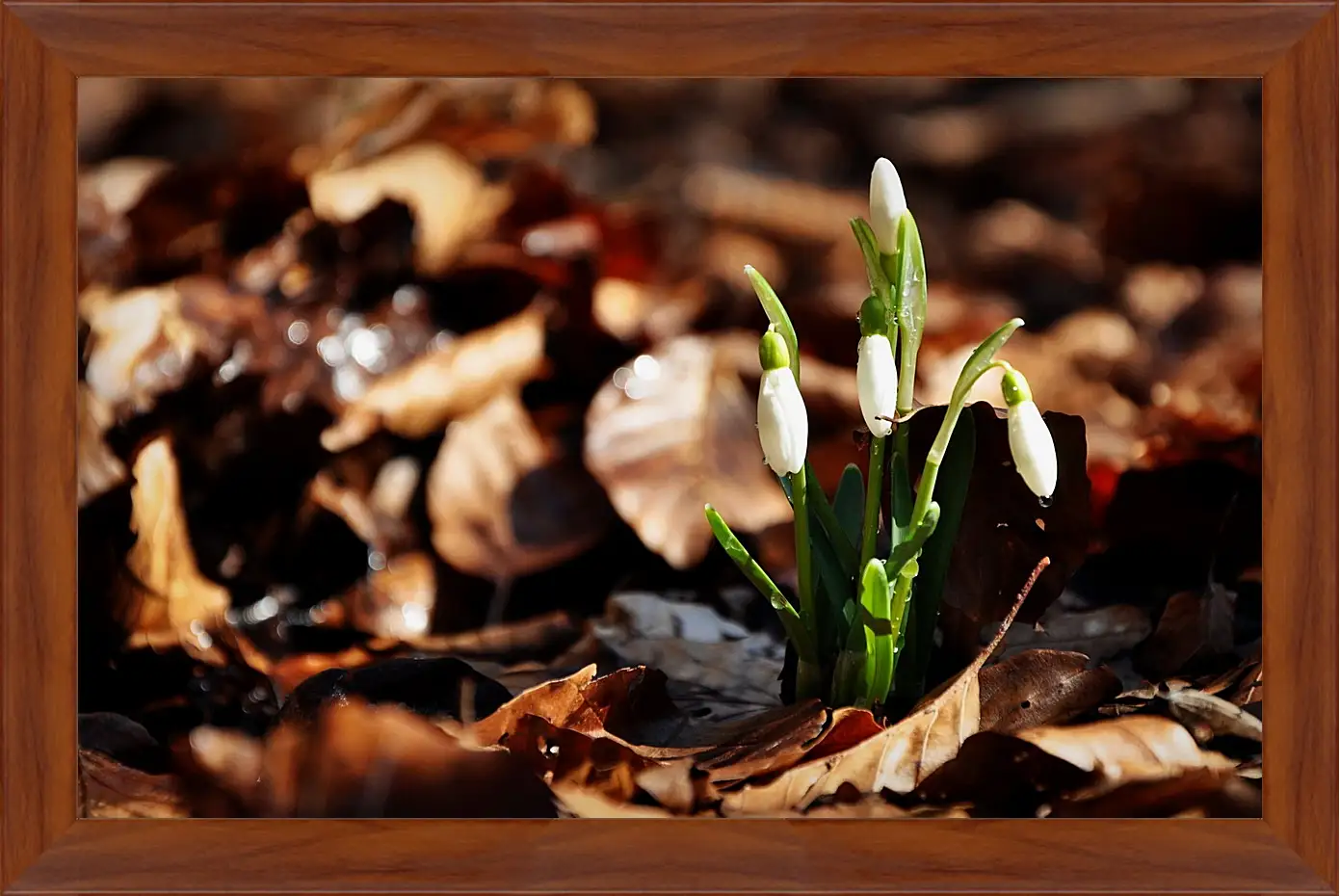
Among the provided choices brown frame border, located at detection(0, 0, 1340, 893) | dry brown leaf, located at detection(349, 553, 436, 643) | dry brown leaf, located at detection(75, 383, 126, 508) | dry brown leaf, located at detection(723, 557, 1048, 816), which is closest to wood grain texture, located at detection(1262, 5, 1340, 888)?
brown frame border, located at detection(0, 0, 1340, 893)

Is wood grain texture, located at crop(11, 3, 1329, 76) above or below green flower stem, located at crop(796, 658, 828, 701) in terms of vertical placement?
above

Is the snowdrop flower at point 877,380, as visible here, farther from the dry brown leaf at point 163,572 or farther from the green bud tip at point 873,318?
the dry brown leaf at point 163,572

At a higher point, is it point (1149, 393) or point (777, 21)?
point (777, 21)

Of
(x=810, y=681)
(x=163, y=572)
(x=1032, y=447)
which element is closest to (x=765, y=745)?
(x=810, y=681)

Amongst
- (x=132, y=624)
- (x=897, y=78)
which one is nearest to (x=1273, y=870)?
(x=897, y=78)

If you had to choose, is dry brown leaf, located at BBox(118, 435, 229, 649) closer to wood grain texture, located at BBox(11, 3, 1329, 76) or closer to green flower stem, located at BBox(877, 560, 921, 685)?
wood grain texture, located at BBox(11, 3, 1329, 76)

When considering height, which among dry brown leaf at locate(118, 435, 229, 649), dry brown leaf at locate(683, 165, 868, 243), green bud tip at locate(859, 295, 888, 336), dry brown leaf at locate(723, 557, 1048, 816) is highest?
dry brown leaf at locate(683, 165, 868, 243)

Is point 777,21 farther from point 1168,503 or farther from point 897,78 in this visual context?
point 1168,503
